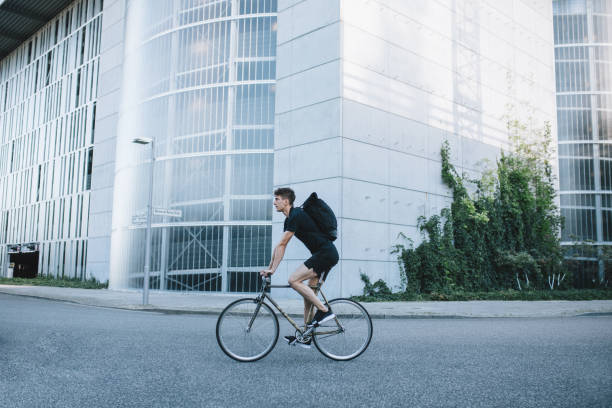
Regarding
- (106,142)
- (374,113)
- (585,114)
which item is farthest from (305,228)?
(585,114)

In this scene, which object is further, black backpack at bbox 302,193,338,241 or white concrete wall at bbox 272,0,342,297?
white concrete wall at bbox 272,0,342,297

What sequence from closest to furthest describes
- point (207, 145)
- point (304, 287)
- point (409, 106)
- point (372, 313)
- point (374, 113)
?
point (304, 287)
point (372, 313)
point (374, 113)
point (409, 106)
point (207, 145)

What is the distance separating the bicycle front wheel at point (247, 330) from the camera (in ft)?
19.5

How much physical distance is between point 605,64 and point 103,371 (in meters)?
40.7

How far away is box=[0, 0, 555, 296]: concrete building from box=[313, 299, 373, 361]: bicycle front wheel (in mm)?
11143

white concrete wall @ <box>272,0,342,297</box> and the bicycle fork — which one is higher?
white concrete wall @ <box>272,0,342,297</box>

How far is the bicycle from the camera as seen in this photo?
5957mm

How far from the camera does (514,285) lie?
75.4 ft

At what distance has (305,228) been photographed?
6184mm

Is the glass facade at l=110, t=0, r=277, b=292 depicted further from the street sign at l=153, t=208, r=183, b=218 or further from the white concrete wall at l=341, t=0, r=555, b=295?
the white concrete wall at l=341, t=0, r=555, b=295

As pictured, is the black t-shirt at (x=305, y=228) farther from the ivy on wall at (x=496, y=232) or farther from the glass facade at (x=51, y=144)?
the glass facade at (x=51, y=144)

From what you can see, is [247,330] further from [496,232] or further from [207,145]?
[496,232]

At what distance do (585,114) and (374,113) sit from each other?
24289mm

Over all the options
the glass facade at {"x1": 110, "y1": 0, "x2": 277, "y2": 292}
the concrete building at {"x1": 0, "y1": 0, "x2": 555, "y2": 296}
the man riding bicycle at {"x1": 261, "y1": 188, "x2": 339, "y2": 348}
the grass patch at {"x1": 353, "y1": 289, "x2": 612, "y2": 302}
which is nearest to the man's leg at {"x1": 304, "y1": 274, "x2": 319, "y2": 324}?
the man riding bicycle at {"x1": 261, "y1": 188, "x2": 339, "y2": 348}
